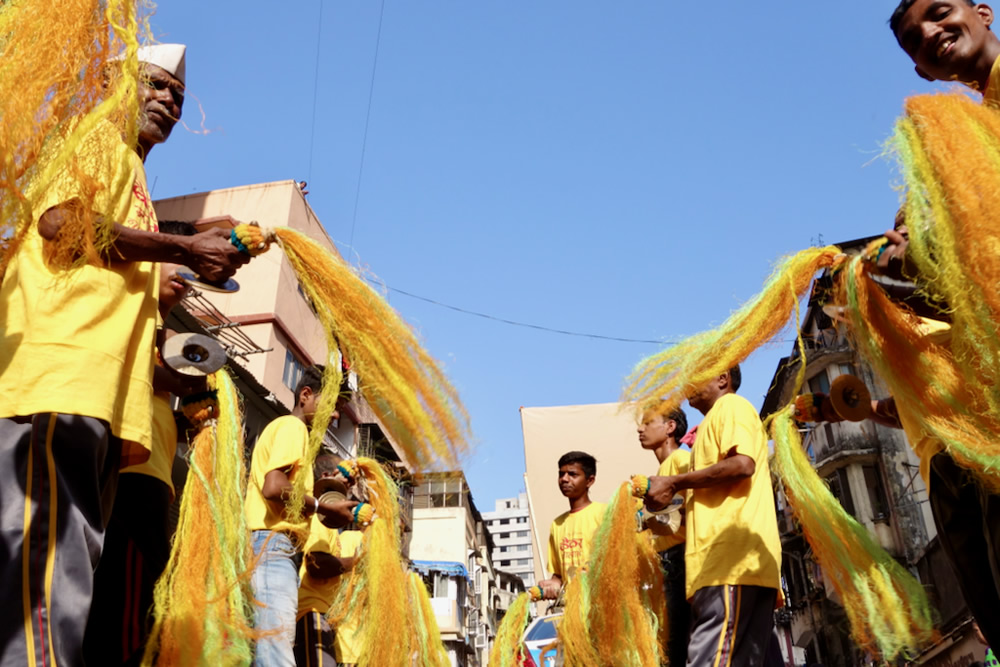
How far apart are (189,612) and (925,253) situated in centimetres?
253

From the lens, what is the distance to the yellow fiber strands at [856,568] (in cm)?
297

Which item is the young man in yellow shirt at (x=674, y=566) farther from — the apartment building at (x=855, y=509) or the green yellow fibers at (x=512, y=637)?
the apartment building at (x=855, y=509)

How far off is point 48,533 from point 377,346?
126 cm

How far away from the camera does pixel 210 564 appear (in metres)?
2.90

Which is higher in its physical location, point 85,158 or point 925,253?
point 85,158

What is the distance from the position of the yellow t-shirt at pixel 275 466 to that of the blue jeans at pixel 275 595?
0.22ft

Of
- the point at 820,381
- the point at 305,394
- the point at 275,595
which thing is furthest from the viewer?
the point at 820,381

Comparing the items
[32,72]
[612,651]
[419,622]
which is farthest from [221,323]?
[32,72]

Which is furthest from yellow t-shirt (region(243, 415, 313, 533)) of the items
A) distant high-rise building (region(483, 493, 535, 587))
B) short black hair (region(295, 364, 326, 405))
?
distant high-rise building (region(483, 493, 535, 587))

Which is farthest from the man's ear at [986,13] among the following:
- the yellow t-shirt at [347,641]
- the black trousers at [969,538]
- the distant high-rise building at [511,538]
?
the distant high-rise building at [511,538]

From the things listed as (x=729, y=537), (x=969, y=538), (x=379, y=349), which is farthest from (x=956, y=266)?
(x=379, y=349)

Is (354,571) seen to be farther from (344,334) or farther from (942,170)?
(942,170)

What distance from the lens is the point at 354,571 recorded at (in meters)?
5.05

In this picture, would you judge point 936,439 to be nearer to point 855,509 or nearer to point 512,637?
point 512,637
